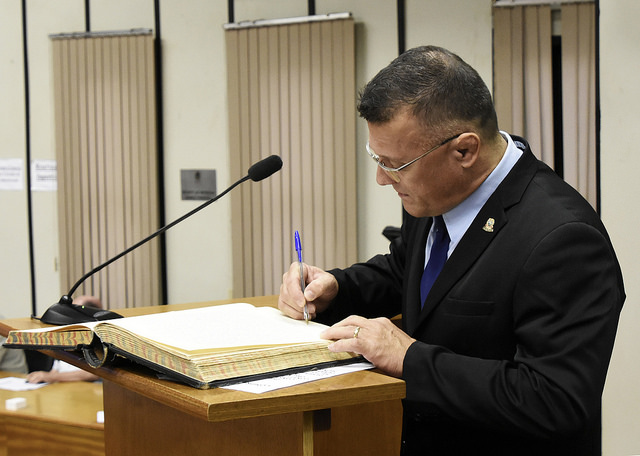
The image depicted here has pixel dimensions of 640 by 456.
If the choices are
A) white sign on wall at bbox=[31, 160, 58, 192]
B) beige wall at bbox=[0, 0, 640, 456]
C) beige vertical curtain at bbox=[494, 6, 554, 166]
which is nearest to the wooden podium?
beige vertical curtain at bbox=[494, 6, 554, 166]

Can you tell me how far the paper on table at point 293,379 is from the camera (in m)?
0.95

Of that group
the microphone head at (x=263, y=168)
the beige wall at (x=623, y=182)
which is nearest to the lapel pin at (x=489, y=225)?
the microphone head at (x=263, y=168)

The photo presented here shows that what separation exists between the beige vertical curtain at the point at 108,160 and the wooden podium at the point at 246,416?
2.46 metres

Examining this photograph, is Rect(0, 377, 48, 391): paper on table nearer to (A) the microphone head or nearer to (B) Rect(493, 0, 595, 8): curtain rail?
(A) the microphone head

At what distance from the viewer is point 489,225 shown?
4.28 ft

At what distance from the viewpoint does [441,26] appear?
3570mm

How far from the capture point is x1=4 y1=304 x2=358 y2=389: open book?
98 centimetres

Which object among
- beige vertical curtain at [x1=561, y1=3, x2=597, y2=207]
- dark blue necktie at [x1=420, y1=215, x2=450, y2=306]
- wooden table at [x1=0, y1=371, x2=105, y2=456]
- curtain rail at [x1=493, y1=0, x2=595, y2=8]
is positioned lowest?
wooden table at [x1=0, y1=371, x2=105, y2=456]

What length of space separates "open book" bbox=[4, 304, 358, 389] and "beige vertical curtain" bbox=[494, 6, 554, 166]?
2452mm

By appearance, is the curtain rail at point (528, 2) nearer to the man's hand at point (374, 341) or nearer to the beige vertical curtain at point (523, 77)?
the beige vertical curtain at point (523, 77)

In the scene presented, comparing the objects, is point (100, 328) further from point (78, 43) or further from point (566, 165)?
point (78, 43)

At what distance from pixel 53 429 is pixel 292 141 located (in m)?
1.96

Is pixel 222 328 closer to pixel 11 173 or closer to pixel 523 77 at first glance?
pixel 523 77

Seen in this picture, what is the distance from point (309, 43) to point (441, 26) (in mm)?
705
